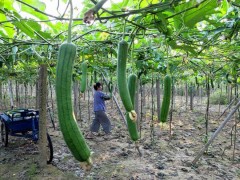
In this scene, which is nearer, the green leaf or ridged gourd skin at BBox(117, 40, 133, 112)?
ridged gourd skin at BBox(117, 40, 133, 112)

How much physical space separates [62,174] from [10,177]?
113 cm

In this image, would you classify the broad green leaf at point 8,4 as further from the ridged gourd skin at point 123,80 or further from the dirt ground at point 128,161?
the dirt ground at point 128,161

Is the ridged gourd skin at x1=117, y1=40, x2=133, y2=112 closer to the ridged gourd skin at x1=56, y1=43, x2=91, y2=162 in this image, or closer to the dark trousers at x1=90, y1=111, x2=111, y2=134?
the ridged gourd skin at x1=56, y1=43, x2=91, y2=162

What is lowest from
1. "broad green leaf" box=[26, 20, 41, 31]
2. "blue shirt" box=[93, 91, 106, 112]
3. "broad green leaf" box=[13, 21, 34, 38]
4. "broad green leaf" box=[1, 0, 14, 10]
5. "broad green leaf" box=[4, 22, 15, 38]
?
"blue shirt" box=[93, 91, 106, 112]

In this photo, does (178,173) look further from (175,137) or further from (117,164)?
(175,137)

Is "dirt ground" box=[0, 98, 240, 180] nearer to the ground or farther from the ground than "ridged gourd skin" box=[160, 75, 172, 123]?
nearer to the ground

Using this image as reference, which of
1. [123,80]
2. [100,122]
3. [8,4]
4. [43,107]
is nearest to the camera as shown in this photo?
[123,80]

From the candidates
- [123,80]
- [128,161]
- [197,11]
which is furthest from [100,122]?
[123,80]

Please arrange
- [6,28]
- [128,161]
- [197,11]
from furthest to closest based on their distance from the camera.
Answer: [128,161] < [6,28] < [197,11]

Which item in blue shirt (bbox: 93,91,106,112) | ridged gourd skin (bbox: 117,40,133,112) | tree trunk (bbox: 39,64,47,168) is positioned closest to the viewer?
ridged gourd skin (bbox: 117,40,133,112)

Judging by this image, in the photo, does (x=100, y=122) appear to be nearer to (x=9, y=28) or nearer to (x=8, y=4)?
(x=9, y=28)

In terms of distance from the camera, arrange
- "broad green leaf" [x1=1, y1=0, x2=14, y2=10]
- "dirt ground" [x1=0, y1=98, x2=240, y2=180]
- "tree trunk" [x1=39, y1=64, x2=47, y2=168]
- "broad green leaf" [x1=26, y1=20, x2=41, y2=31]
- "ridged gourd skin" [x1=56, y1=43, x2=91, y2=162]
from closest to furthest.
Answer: "ridged gourd skin" [x1=56, y1=43, x2=91, y2=162]
"broad green leaf" [x1=1, y1=0, x2=14, y2=10]
"broad green leaf" [x1=26, y1=20, x2=41, y2=31]
"tree trunk" [x1=39, y1=64, x2=47, y2=168]
"dirt ground" [x1=0, y1=98, x2=240, y2=180]

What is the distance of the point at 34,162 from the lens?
6926 mm

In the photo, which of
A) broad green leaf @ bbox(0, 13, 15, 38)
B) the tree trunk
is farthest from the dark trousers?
broad green leaf @ bbox(0, 13, 15, 38)
